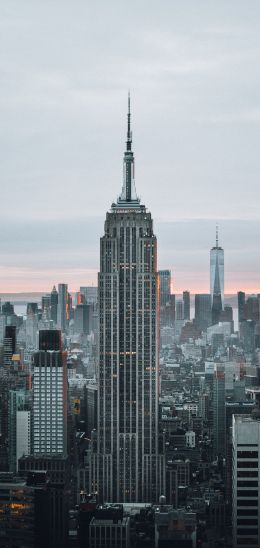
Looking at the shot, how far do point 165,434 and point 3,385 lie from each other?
7.39 ft

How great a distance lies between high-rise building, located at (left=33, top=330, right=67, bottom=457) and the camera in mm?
14406

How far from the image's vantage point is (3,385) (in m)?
15.7

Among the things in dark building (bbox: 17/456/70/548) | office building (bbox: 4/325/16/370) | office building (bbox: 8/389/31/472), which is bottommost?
dark building (bbox: 17/456/70/548)

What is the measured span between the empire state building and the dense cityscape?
0.01 m

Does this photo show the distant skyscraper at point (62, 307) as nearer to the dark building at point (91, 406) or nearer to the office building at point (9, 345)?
the office building at point (9, 345)

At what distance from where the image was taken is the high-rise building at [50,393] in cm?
1441

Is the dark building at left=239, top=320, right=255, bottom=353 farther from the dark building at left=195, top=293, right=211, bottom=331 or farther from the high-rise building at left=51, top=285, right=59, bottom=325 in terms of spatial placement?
the high-rise building at left=51, top=285, right=59, bottom=325

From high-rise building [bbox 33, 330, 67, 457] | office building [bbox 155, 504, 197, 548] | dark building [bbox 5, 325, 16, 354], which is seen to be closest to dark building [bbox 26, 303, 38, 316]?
dark building [bbox 5, 325, 16, 354]

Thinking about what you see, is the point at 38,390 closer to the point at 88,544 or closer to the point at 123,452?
the point at 123,452

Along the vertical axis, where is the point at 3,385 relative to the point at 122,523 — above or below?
above

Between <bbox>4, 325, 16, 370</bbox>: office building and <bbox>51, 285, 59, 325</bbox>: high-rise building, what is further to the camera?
<bbox>4, 325, 16, 370</bbox>: office building

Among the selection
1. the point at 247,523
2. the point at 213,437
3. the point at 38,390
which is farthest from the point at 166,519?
the point at 38,390

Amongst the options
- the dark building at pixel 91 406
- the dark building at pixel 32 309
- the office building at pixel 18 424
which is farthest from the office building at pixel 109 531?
the dark building at pixel 91 406

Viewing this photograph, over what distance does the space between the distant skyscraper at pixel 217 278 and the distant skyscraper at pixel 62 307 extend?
4.36 feet
